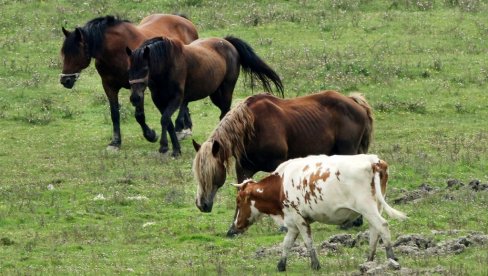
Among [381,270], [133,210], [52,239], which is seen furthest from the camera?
[133,210]

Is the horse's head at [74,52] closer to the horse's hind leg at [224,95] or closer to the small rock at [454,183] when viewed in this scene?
the horse's hind leg at [224,95]

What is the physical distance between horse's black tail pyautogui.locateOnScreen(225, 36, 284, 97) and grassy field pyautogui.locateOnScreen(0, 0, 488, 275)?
2153mm

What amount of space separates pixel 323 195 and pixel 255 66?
10761 millimetres

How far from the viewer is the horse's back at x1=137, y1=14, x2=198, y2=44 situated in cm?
2564

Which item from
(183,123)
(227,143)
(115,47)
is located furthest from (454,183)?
(115,47)

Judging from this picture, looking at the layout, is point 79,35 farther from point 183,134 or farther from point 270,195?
point 270,195

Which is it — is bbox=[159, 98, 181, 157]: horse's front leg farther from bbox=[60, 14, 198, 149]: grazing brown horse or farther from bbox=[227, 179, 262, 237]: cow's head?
bbox=[227, 179, 262, 237]: cow's head

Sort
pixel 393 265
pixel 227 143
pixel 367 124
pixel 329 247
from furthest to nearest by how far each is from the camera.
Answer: pixel 367 124 < pixel 227 143 < pixel 329 247 < pixel 393 265

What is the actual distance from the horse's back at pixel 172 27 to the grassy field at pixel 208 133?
1829mm

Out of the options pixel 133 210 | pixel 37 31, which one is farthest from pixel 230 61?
pixel 37 31

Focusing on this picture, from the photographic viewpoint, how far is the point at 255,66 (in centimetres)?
2372

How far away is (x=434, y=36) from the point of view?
32.0m

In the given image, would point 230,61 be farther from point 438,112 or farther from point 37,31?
point 37,31

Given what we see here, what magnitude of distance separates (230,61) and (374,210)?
11.3m
